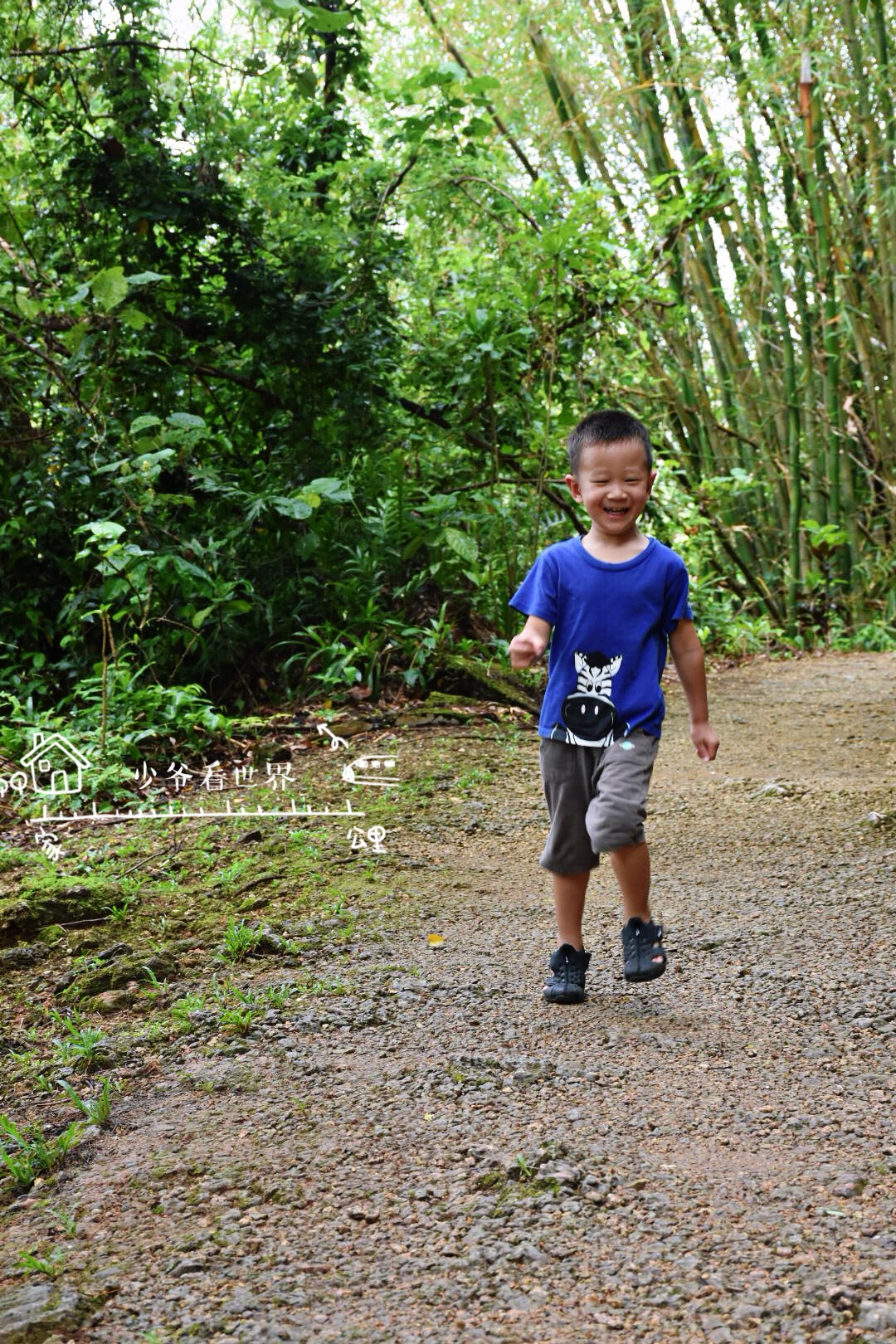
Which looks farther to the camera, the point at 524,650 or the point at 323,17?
the point at 323,17

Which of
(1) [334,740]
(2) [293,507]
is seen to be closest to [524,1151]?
(1) [334,740]

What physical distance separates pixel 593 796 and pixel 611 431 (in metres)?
0.64

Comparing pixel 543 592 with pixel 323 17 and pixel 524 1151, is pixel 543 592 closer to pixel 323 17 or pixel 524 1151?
pixel 524 1151

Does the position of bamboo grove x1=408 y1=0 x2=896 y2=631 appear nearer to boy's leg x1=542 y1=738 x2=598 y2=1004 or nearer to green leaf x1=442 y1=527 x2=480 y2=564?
green leaf x1=442 y1=527 x2=480 y2=564

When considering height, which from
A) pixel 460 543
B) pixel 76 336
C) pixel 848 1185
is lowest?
pixel 848 1185

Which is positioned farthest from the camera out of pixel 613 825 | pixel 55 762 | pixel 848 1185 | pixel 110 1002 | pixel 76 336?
pixel 76 336

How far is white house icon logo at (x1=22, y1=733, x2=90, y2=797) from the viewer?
367cm

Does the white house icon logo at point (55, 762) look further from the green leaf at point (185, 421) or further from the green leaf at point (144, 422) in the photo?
the green leaf at point (185, 421)

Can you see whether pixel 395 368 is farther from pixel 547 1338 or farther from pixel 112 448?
pixel 547 1338

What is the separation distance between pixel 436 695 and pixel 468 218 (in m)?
2.21

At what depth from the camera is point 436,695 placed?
4746mm

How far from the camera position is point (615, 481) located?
219 centimetres

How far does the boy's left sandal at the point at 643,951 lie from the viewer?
7.11 ft

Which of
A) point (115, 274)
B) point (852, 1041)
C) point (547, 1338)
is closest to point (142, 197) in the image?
point (115, 274)
